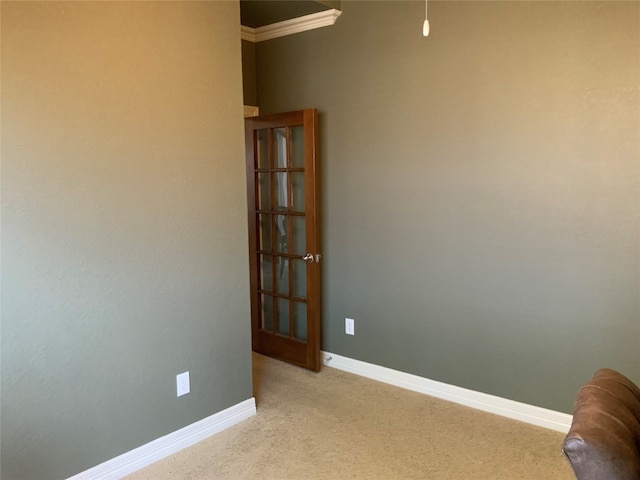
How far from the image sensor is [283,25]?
379cm

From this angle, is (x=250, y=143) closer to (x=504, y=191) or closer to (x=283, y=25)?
(x=283, y=25)

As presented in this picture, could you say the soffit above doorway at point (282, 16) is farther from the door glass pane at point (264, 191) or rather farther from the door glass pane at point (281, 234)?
the door glass pane at point (281, 234)

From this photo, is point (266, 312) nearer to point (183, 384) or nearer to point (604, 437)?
point (183, 384)

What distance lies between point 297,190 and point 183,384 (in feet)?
5.50

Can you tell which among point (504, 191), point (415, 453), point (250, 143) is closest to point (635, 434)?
point (415, 453)

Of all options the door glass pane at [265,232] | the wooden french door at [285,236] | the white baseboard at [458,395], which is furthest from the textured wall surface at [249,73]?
the white baseboard at [458,395]

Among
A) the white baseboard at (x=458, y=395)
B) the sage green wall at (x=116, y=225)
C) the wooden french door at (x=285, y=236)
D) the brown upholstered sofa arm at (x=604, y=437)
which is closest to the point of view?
the brown upholstered sofa arm at (x=604, y=437)

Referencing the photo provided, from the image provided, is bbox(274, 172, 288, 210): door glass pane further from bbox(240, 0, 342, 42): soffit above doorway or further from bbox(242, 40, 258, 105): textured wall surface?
bbox(240, 0, 342, 42): soffit above doorway

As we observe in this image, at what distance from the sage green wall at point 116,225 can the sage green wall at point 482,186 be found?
98 centimetres

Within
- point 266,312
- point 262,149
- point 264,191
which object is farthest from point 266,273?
point 262,149

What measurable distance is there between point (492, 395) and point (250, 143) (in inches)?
98.4

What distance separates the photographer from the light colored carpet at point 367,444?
2496mm

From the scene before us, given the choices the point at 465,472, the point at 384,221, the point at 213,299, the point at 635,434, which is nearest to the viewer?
the point at 635,434

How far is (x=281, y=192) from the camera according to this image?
3.89 metres
